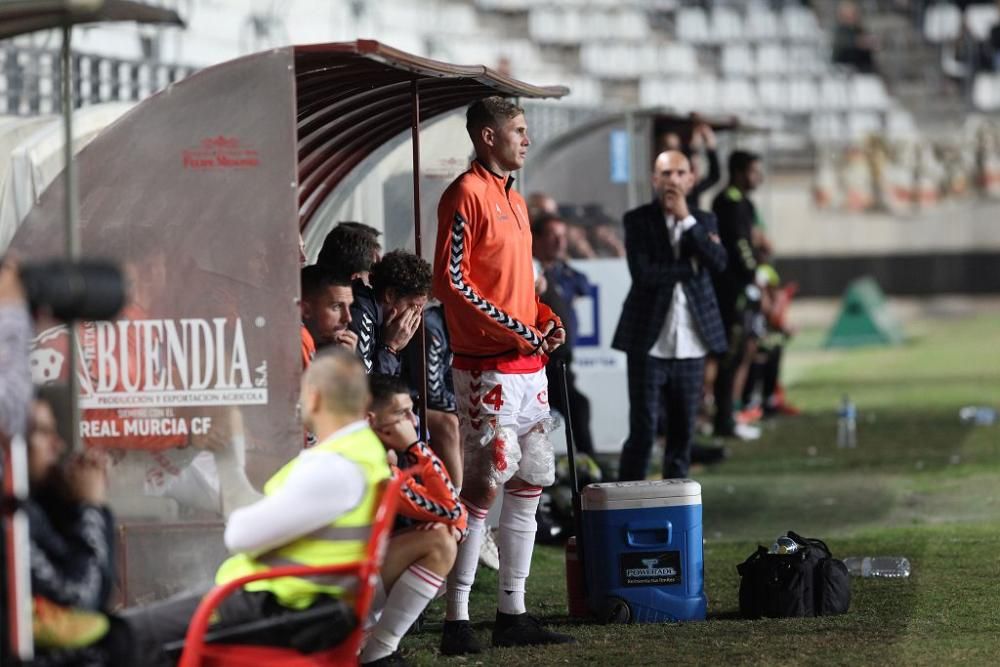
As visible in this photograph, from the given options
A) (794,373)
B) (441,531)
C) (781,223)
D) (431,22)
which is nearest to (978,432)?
(794,373)

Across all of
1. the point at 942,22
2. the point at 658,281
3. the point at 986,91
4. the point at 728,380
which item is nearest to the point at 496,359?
the point at 658,281

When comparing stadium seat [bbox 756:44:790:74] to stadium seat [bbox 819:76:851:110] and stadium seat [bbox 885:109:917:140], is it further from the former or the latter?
stadium seat [bbox 885:109:917:140]

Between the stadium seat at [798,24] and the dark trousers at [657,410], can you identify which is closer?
the dark trousers at [657,410]

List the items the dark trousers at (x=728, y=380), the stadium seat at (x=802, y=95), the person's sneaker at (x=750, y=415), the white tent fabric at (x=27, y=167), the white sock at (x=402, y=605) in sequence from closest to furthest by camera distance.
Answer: the white sock at (x=402, y=605), the white tent fabric at (x=27, y=167), the dark trousers at (x=728, y=380), the person's sneaker at (x=750, y=415), the stadium seat at (x=802, y=95)

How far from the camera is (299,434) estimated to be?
5.87 m

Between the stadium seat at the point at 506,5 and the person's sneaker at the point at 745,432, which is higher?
the stadium seat at the point at 506,5

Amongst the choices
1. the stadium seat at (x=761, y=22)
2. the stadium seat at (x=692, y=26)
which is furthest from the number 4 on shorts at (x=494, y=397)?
the stadium seat at (x=761, y=22)

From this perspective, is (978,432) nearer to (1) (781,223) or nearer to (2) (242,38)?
(2) (242,38)

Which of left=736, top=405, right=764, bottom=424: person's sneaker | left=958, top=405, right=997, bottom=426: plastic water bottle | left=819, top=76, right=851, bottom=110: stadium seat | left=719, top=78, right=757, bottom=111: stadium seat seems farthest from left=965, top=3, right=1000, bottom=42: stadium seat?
left=958, top=405, right=997, bottom=426: plastic water bottle

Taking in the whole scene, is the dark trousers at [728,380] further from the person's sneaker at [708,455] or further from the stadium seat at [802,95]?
the stadium seat at [802,95]

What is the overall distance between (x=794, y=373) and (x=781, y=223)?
32.2 feet

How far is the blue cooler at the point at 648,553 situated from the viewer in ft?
23.8

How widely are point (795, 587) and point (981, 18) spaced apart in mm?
29081

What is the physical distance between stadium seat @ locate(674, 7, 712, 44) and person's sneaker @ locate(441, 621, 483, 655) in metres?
25.5
